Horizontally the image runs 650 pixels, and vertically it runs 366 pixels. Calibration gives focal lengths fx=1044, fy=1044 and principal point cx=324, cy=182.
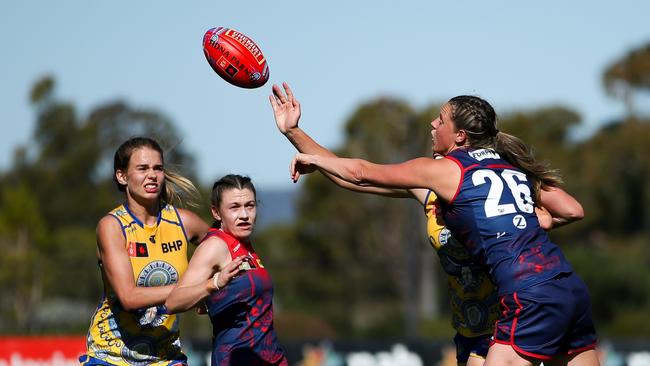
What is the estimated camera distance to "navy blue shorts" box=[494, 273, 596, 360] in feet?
17.9

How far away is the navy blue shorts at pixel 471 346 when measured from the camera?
6418 millimetres

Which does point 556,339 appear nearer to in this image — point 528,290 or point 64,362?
point 528,290

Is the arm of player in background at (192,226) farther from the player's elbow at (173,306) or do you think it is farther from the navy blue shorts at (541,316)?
Result: the navy blue shorts at (541,316)

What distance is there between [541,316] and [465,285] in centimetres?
101

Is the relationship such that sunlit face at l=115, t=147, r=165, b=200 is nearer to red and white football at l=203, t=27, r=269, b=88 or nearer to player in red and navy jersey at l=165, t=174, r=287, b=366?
player in red and navy jersey at l=165, t=174, r=287, b=366

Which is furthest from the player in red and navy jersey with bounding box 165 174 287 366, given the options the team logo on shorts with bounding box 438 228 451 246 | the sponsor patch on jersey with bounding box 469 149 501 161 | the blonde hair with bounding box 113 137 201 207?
the sponsor patch on jersey with bounding box 469 149 501 161

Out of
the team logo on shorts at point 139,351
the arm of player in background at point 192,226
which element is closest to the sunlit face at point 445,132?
the arm of player in background at point 192,226

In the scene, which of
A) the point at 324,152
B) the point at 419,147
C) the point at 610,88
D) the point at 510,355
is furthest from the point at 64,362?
the point at 610,88

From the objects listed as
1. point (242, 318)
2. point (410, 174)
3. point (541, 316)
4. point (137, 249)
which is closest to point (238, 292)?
point (242, 318)

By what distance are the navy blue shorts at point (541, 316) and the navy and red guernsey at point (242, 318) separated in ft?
4.63

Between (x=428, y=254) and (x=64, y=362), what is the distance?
28.9 m

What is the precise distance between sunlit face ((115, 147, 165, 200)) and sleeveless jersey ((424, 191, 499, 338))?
68.2 inches

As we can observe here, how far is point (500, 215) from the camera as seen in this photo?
18.3 ft

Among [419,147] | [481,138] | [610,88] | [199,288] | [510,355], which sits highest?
[610,88]
